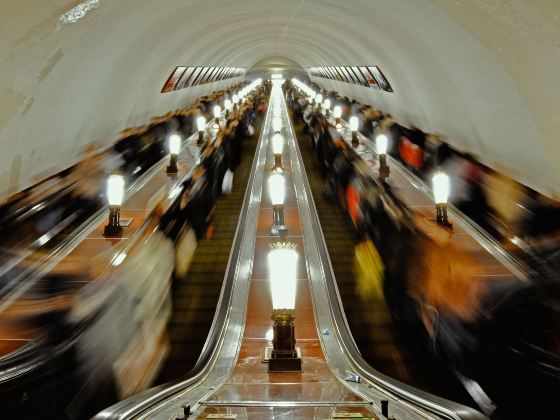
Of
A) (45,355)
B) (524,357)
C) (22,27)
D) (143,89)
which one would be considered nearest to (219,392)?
(45,355)

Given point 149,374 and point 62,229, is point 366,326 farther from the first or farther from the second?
point 62,229

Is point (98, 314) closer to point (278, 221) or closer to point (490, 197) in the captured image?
Result: point (278, 221)

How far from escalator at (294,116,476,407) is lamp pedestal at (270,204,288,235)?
88 centimetres

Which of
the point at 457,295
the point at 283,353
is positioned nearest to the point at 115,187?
the point at 283,353

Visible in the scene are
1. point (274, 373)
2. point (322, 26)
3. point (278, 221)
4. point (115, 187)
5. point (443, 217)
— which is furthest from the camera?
point (322, 26)

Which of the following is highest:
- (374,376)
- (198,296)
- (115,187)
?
(115,187)

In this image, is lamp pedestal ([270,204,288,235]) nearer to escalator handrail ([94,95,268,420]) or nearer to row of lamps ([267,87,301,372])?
escalator handrail ([94,95,268,420])

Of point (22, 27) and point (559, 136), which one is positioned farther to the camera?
point (559, 136)

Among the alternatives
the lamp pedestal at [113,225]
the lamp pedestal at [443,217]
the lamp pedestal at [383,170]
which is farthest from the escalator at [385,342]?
the lamp pedestal at [113,225]

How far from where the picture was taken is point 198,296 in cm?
736

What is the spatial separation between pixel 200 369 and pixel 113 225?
3.55m

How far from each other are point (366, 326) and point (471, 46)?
437 cm

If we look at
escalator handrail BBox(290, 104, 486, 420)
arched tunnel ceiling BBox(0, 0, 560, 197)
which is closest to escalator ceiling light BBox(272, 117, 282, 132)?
arched tunnel ceiling BBox(0, 0, 560, 197)

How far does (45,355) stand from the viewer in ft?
12.3
